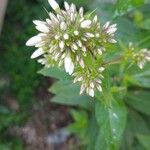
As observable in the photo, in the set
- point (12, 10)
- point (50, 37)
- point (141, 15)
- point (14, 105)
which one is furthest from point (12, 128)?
point (50, 37)

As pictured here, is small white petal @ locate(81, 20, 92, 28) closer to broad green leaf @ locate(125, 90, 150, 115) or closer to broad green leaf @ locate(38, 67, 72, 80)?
broad green leaf @ locate(38, 67, 72, 80)

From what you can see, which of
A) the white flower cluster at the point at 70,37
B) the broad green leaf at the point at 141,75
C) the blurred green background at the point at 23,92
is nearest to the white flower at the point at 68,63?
the white flower cluster at the point at 70,37

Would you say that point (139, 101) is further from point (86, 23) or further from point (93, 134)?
point (86, 23)

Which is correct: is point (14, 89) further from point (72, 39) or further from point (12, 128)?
point (72, 39)

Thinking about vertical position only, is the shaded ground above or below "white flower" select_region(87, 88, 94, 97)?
below

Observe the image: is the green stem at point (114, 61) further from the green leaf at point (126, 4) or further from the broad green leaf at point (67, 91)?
the broad green leaf at point (67, 91)

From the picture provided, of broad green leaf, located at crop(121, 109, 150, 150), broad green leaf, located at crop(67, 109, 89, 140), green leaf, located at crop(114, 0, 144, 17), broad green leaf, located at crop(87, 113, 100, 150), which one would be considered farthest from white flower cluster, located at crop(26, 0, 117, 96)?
broad green leaf, located at crop(67, 109, 89, 140)

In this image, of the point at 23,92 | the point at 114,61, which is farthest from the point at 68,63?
the point at 23,92

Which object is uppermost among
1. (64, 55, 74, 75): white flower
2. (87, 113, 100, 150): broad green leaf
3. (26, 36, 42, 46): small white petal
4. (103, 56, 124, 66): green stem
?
(26, 36, 42, 46): small white petal
